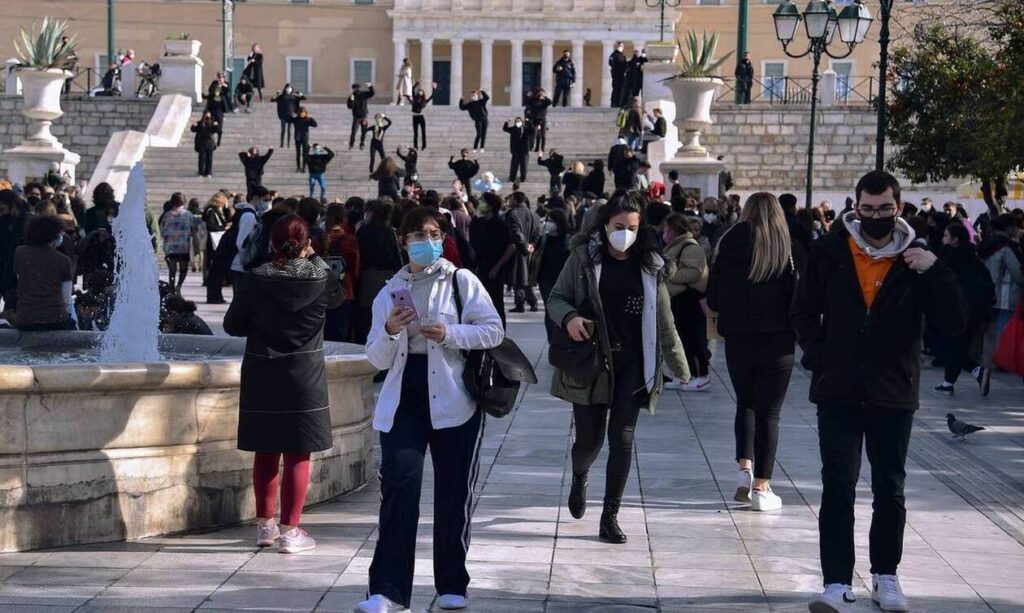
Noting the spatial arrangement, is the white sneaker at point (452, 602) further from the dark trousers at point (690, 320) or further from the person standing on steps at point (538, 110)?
the person standing on steps at point (538, 110)

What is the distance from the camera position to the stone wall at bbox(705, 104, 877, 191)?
3997 centimetres

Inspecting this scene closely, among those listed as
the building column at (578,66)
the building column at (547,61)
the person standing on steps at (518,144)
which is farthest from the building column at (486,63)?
the person standing on steps at (518,144)

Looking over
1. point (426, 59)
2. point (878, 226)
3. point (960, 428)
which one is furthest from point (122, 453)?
point (426, 59)

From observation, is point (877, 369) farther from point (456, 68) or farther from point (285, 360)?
point (456, 68)

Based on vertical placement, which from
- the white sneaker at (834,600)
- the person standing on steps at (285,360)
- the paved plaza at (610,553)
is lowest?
the paved plaza at (610,553)

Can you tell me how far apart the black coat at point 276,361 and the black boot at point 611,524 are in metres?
1.45

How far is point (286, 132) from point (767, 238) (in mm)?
30825

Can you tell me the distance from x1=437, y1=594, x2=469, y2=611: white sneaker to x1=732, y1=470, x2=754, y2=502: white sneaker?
2.90m

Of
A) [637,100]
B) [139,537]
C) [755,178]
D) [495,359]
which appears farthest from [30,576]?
[755,178]

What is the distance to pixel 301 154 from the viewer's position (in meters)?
36.4

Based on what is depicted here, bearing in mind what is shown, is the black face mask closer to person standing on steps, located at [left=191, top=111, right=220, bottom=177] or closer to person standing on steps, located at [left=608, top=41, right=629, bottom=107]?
person standing on steps, located at [left=191, top=111, right=220, bottom=177]

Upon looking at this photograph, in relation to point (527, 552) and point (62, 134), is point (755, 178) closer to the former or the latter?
point (62, 134)

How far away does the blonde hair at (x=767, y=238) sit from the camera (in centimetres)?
914

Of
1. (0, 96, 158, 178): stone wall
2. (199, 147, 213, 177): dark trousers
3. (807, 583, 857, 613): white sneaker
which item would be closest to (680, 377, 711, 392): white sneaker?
(807, 583, 857, 613): white sneaker
